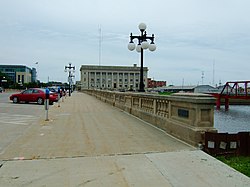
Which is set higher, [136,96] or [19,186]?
[136,96]

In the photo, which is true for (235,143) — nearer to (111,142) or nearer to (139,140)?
(139,140)

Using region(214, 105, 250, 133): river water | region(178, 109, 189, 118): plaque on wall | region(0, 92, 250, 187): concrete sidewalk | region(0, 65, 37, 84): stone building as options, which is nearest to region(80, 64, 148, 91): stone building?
region(0, 65, 37, 84): stone building

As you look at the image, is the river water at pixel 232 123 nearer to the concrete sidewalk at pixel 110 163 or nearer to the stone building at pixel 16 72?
the concrete sidewalk at pixel 110 163

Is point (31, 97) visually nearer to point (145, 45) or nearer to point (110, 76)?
point (145, 45)

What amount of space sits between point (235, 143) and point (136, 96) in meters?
A: 8.76

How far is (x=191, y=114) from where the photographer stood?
25.7ft

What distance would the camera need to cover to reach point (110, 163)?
602cm

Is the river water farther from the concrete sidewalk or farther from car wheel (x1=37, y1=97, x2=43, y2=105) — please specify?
car wheel (x1=37, y1=97, x2=43, y2=105)

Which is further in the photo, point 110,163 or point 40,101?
point 40,101

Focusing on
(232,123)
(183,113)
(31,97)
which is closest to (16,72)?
(31,97)

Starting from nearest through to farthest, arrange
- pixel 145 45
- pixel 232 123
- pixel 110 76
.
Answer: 1. pixel 145 45
2. pixel 232 123
3. pixel 110 76

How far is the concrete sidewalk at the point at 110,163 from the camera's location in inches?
197

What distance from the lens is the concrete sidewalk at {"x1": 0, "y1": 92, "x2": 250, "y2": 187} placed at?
502 centimetres

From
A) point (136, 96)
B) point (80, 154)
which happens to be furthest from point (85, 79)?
point (80, 154)
